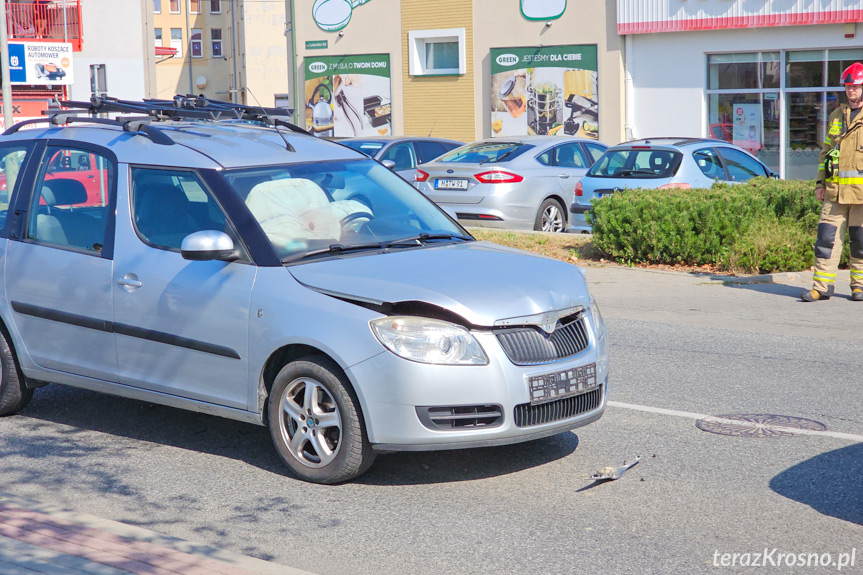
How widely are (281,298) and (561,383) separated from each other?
145 cm

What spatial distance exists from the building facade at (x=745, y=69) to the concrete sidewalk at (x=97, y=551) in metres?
23.6

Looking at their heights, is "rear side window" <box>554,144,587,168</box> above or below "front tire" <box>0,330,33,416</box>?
above

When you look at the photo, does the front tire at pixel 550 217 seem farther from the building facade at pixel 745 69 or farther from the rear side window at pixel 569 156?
the building facade at pixel 745 69

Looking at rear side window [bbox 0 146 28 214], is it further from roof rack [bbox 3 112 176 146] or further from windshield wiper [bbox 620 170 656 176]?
windshield wiper [bbox 620 170 656 176]

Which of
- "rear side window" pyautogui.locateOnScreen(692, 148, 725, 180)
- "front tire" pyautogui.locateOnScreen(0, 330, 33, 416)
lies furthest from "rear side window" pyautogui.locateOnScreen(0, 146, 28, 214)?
"rear side window" pyautogui.locateOnScreen(692, 148, 725, 180)

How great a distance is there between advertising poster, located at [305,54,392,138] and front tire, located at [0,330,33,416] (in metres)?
26.4

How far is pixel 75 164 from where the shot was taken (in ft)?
22.7

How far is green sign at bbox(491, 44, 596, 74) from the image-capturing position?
2895 centimetres

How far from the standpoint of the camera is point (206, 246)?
18.9 ft

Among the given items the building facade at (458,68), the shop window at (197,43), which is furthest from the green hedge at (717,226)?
the shop window at (197,43)

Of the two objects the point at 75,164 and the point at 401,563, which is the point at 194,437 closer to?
the point at 75,164

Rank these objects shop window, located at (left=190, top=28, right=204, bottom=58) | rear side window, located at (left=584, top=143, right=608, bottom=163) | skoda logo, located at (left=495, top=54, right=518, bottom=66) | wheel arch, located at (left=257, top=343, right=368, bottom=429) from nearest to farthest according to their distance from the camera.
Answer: wheel arch, located at (left=257, top=343, right=368, bottom=429)
rear side window, located at (left=584, top=143, right=608, bottom=163)
skoda logo, located at (left=495, top=54, right=518, bottom=66)
shop window, located at (left=190, top=28, right=204, bottom=58)

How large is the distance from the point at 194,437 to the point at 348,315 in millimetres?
1798
